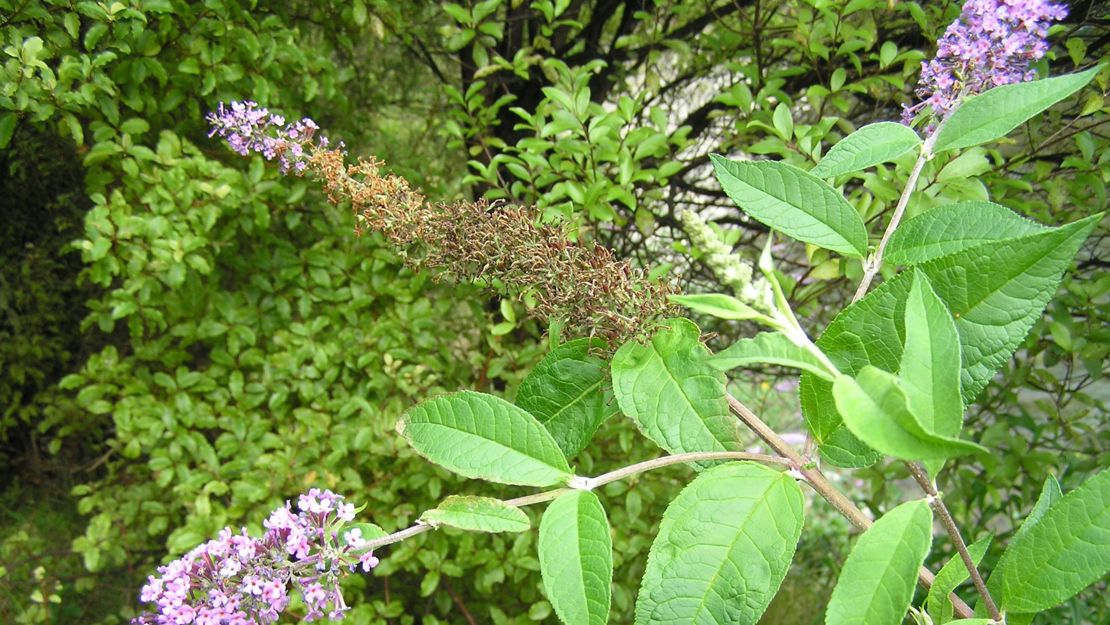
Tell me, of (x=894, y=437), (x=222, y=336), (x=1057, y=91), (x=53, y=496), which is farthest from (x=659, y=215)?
(x=53, y=496)

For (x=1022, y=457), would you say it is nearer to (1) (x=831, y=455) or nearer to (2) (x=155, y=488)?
(1) (x=831, y=455)

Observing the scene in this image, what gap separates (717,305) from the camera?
0.62m

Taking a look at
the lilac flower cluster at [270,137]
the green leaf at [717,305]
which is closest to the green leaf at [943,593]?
the green leaf at [717,305]

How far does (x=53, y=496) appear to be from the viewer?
11.0ft

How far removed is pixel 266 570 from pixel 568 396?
367 millimetres

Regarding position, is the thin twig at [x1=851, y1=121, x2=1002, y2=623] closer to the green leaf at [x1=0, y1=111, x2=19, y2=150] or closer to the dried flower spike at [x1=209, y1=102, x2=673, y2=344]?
the dried flower spike at [x1=209, y1=102, x2=673, y2=344]

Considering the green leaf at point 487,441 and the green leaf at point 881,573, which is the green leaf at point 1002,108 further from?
the green leaf at point 487,441

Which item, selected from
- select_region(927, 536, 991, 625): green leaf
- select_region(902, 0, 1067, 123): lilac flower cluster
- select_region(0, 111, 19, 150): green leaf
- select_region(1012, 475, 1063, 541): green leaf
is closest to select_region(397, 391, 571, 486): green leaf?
select_region(927, 536, 991, 625): green leaf

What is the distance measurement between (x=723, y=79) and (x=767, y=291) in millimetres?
2249

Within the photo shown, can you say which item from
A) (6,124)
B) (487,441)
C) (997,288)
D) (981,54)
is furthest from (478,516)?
(6,124)

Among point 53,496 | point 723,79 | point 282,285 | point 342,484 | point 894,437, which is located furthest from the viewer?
point 53,496

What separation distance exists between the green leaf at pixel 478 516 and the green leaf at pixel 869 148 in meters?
0.49

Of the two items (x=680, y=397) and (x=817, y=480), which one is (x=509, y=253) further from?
(x=817, y=480)

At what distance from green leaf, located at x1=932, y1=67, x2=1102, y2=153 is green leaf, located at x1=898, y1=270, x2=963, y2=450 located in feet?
0.88
